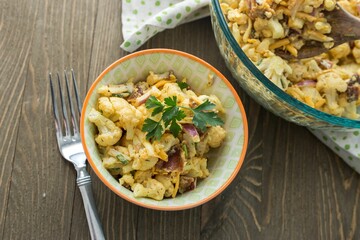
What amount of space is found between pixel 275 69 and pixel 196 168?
356 mm

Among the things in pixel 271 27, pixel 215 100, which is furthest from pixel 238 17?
pixel 215 100

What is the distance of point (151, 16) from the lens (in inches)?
59.3

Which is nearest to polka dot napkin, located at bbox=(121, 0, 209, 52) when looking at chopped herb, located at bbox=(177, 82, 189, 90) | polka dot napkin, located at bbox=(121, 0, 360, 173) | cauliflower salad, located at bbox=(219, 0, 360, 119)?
polka dot napkin, located at bbox=(121, 0, 360, 173)

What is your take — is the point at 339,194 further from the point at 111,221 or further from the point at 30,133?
the point at 30,133

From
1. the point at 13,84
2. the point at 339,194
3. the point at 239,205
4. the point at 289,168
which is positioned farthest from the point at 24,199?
the point at 339,194

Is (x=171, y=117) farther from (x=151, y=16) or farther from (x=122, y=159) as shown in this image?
(x=151, y=16)

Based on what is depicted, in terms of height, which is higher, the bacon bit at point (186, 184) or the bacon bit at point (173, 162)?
the bacon bit at point (173, 162)

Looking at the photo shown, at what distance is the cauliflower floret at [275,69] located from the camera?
1.28 metres

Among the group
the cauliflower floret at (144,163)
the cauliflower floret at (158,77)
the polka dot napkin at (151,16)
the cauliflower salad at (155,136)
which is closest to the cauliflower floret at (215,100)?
the cauliflower salad at (155,136)

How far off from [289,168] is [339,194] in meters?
0.18

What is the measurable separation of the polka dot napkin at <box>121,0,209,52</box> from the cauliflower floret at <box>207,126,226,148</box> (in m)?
0.40

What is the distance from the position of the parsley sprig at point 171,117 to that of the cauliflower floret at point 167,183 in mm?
118

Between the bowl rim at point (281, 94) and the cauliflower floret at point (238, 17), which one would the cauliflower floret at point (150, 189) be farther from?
the cauliflower floret at point (238, 17)

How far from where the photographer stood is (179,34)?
4.94 ft
